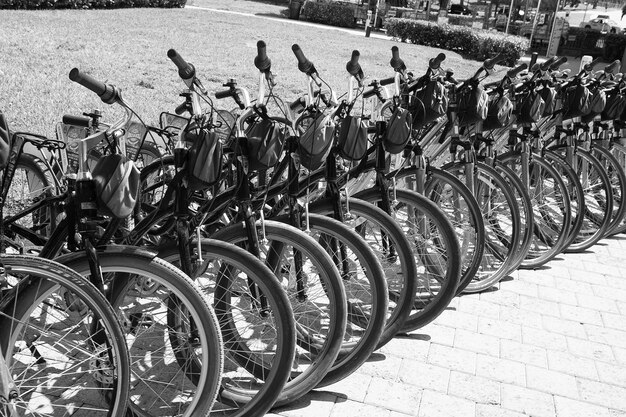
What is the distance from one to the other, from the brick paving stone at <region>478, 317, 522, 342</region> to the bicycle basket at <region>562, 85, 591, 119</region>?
193 centimetres

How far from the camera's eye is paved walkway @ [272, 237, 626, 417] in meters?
3.01

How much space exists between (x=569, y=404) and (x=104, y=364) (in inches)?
87.3

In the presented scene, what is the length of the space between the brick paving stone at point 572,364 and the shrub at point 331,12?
1034 inches

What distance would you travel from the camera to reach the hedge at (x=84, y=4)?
703 inches

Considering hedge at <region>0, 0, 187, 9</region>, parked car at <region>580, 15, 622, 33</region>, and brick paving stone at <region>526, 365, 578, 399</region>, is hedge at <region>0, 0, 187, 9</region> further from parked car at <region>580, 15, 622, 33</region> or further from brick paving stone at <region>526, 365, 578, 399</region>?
brick paving stone at <region>526, 365, 578, 399</region>

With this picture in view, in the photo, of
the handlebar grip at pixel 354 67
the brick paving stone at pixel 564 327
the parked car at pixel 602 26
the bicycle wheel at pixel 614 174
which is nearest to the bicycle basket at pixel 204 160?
the handlebar grip at pixel 354 67

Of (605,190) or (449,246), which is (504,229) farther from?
(449,246)

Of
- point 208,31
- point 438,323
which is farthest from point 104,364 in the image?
point 208,31

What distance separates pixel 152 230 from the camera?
2.55 m

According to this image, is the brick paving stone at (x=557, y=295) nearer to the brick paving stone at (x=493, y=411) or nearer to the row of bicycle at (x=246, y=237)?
the row of bicycle at (x=246, y=237)

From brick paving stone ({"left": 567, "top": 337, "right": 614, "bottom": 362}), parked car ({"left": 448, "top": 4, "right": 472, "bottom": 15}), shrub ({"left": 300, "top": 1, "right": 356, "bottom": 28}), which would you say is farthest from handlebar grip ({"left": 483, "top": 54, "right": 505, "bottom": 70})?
parked car ({"left": 448, "top": 4, "right": 472, "bottom": 15})

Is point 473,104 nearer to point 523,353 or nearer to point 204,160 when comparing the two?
point 523,353

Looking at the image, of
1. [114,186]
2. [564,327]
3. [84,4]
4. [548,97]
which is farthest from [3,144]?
[84,4]

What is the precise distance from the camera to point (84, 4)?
20.2 metres
